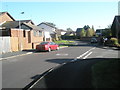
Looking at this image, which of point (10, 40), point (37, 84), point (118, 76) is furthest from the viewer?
point (10, 40)

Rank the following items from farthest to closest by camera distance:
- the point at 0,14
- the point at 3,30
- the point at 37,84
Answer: the point at 0,14 → the point at 3,30 → the point at 37,84

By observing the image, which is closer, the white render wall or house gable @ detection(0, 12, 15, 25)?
the white render wall

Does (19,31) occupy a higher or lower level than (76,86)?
higher

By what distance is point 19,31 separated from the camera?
30562 mm

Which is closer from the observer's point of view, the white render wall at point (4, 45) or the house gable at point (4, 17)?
the white render wall at point (4, 45)

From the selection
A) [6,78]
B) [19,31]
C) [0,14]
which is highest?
[0,14]

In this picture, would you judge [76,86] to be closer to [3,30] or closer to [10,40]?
[10,40]

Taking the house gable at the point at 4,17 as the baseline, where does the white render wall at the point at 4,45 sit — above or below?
below

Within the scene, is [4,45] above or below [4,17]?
below

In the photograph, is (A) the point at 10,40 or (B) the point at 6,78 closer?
(B) the point at 6,78

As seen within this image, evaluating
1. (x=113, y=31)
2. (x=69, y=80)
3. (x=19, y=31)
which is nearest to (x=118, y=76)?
(x=69, y=80)

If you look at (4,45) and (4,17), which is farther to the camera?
(4,17)

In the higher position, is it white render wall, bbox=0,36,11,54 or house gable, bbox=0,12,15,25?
house gable, bbox=0,12,15,25

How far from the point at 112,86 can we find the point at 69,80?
2764mm
